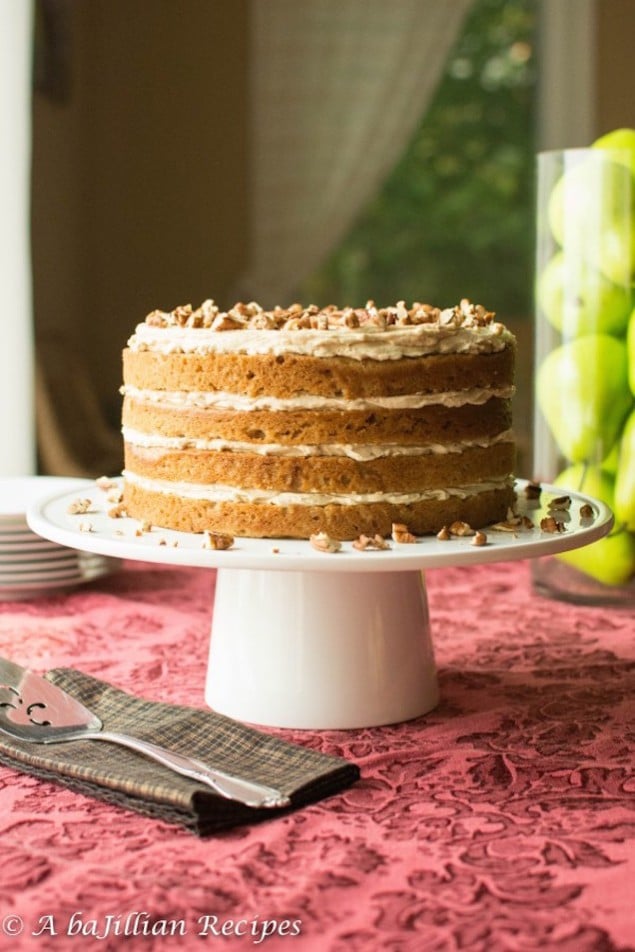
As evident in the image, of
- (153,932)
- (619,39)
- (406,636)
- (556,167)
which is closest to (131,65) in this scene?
(619,39)

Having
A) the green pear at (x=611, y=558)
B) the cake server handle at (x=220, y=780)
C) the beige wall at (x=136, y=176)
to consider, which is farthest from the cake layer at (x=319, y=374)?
the beige wall at (x=136, y=176)

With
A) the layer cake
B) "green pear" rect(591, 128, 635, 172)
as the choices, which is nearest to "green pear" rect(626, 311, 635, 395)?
"green pear" rect(591, 128, 635, 172)

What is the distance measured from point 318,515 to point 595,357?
838mm

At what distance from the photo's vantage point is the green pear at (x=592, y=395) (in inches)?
81.3

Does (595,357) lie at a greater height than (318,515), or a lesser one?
greater

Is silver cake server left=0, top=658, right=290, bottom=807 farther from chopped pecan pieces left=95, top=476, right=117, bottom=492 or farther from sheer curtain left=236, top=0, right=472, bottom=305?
sheer curtain left=236, top=0, right=472, bottom=305

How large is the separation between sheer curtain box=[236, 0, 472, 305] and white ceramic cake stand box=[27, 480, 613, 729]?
3652mm

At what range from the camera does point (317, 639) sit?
4.92 ft

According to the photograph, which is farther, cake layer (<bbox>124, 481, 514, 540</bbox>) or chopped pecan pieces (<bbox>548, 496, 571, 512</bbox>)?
chopped pecan pieces (<bbox>548, 496, 571, 512</bbox>)

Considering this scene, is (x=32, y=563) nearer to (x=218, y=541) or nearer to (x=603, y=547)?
(x=218, y=541)

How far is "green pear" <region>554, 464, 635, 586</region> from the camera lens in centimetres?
208

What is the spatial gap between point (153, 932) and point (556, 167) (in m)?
1.61

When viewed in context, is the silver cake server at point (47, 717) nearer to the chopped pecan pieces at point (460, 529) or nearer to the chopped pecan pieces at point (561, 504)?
the chopped pecan pieces at point (460, 529)

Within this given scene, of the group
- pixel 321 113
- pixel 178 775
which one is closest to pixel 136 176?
pixel 321 113
